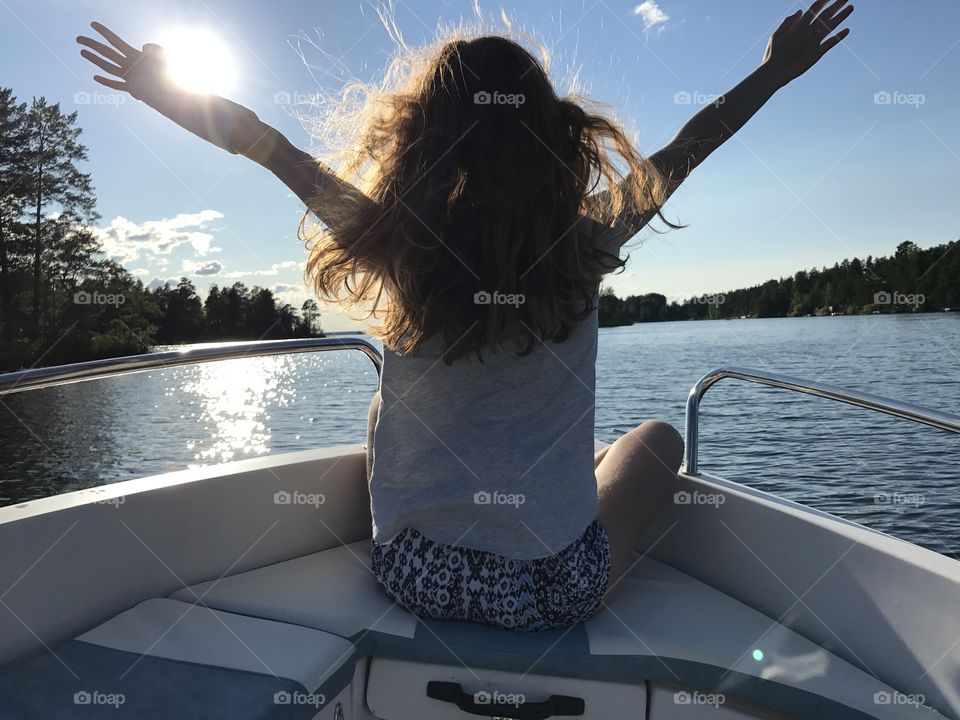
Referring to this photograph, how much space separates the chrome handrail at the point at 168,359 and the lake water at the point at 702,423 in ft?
0.63

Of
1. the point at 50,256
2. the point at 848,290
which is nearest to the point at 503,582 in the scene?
the point at 50,256

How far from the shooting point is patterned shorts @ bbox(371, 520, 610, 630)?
126 cm

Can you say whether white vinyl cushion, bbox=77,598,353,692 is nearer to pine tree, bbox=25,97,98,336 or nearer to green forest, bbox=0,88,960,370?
green forest, bbox=0,88,960,370

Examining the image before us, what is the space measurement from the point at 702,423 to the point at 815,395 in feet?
38.4

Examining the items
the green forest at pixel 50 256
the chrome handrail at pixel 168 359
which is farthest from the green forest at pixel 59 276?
the chrome handrail at pixel 168 359

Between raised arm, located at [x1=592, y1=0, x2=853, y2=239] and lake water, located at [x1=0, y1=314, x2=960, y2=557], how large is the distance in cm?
135

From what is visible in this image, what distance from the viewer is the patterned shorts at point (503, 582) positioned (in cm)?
126

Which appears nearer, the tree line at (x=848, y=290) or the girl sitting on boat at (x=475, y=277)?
the girl sitting on boat at (x=475, y=277)

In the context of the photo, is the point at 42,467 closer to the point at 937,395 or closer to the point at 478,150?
the point at 478,150

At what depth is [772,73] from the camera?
1.45m

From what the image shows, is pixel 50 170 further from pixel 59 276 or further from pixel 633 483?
pixel 633 483

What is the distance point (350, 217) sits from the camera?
3.79 feet

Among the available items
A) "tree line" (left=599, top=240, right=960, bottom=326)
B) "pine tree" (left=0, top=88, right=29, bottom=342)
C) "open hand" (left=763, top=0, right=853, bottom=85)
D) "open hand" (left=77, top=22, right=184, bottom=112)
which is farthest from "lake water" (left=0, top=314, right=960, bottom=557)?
"pine tree" (left=0, top=88, right=29, bottom=342)

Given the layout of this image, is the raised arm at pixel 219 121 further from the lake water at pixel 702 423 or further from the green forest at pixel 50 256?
the green forest at pixel 50 256
